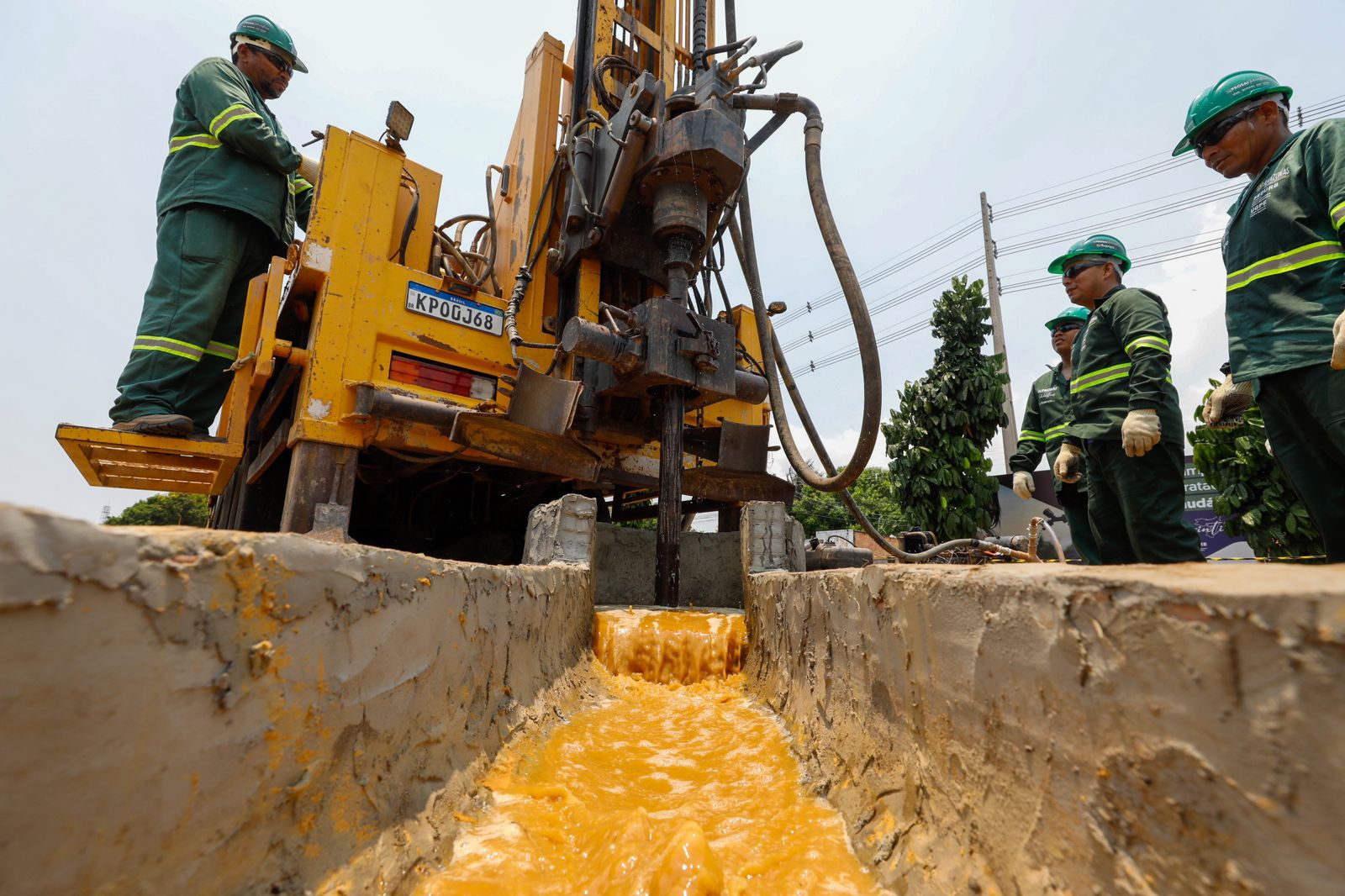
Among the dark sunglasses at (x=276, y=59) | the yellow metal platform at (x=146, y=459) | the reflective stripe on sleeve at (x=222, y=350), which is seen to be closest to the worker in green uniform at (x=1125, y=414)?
the yellow metal platform at (x=146, y=459)

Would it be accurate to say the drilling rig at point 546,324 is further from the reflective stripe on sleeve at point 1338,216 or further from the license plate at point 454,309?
the reflective stripe on sleeve at point 1338,216

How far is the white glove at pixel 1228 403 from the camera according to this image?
232 centimetres

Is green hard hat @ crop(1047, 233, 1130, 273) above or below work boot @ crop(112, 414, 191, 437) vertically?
above

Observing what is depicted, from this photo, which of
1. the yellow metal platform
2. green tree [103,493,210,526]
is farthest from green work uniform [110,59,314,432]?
green tree [103,493,210,526]

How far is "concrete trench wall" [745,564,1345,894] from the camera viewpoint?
1.94 feet

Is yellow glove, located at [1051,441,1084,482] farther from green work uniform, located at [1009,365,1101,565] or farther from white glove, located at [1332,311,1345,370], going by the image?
white glove, located at [1332,311,1345,370]

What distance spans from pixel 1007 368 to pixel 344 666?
589 inches

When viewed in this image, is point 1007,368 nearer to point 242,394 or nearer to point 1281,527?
point 1281,527

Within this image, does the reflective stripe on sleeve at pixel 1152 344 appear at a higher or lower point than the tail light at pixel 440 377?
lower

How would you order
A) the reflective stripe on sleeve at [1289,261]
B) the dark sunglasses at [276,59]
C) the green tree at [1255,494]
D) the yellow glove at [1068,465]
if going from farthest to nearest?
1. the green tree at [1255,494]
2. the dark sunglasses at [276,59]
3. the yellow glove at [1068,465]
4. the reflective stripe on sleeve at [1289,261]

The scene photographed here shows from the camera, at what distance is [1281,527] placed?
5.04 m

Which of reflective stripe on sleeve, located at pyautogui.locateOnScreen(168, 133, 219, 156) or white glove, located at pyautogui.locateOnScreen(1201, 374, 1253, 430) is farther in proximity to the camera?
reflective stripe on sleeve, located at pyautogui.locateOnScreen(168, 133, 219, 156)

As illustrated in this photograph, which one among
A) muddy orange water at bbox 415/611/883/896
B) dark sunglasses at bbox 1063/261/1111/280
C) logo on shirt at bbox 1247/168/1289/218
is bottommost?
muddy orange water at bbox 415/611/883/896

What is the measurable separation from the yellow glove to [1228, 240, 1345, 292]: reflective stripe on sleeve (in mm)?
1405
